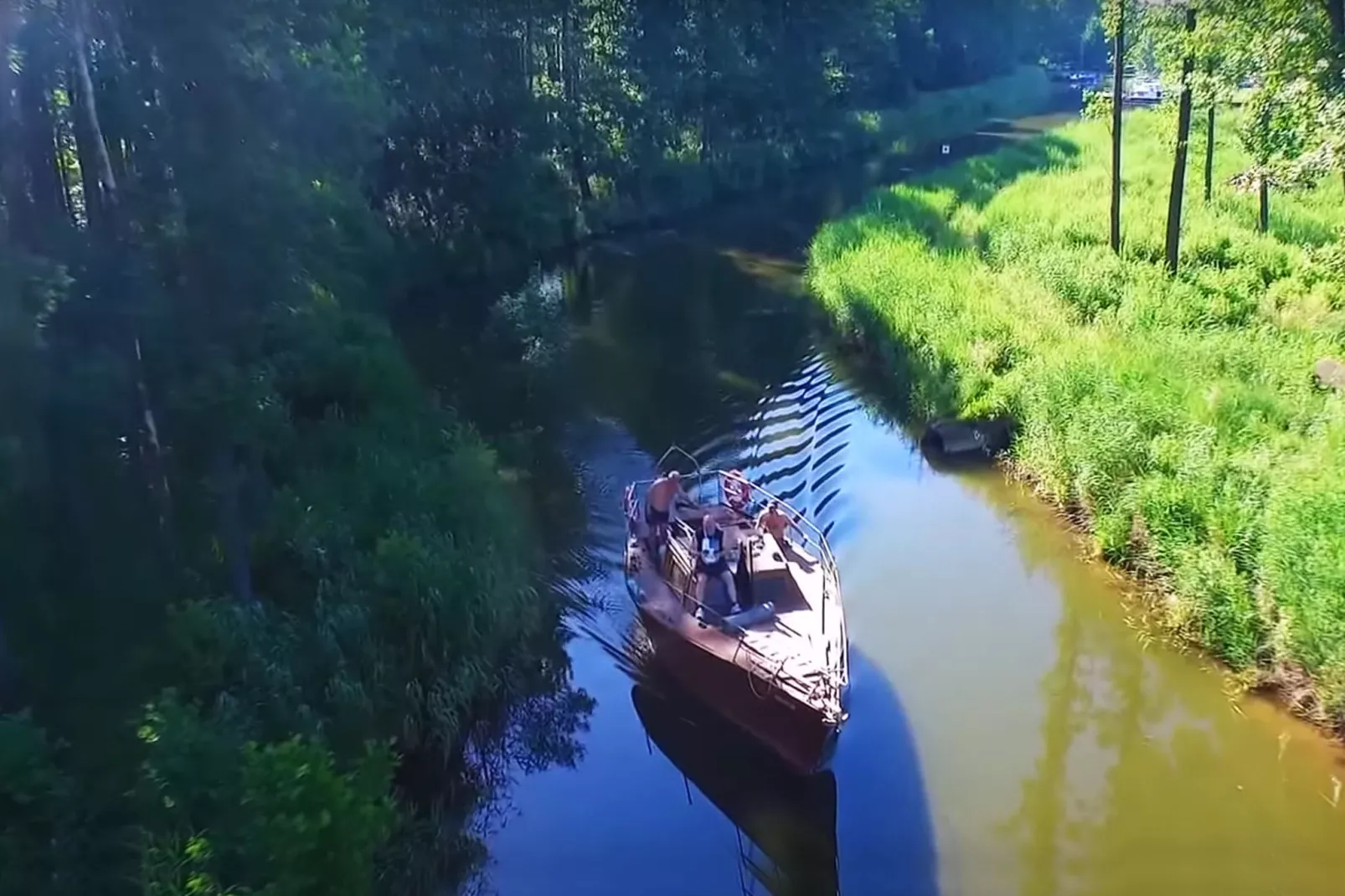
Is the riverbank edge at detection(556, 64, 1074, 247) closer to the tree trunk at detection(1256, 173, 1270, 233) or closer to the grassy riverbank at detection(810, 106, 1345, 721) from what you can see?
the grassy riverbank at detection(810, 106, 1345, 721)

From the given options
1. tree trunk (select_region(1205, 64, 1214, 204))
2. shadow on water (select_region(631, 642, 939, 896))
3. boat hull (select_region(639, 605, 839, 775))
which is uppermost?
tree trunk (select_region(1205, 64, 1214, 204))

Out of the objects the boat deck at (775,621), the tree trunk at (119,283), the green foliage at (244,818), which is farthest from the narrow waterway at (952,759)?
the tree trunk at (119,283)

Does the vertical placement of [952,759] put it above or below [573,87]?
below

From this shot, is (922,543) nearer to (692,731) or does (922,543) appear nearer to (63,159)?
(692,731)

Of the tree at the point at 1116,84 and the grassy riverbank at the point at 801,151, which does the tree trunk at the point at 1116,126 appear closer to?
the tree at the point at 1116,84

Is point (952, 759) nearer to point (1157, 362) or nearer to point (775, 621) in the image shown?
point (775, 621)

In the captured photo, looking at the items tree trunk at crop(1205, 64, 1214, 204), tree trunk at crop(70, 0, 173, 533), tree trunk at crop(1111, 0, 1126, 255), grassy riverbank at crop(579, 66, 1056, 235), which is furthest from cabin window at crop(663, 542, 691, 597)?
grassy riverbank at crop(579, 66, 1056, 235)

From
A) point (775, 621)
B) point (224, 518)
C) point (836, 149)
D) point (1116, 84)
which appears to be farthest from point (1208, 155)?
point (224, 518)
